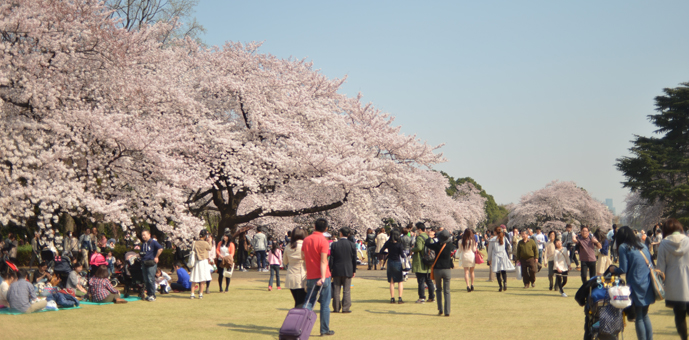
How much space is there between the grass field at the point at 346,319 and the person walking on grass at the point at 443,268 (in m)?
0.26

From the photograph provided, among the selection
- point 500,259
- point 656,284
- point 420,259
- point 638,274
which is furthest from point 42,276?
point 656,284

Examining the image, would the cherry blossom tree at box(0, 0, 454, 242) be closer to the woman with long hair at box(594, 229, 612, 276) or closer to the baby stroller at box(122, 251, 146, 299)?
the baby stroller at box(122, 251, 146, 299)

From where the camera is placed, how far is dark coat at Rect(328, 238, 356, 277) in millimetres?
10070

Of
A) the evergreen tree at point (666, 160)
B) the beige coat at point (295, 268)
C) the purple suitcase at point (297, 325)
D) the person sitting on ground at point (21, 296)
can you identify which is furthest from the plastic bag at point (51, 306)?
the evergreen tree at point (666, 160)

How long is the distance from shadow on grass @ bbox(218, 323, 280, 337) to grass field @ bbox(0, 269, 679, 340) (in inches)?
0.6

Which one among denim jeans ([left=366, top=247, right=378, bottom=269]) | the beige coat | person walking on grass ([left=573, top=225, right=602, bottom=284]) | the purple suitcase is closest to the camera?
the purple suitcase

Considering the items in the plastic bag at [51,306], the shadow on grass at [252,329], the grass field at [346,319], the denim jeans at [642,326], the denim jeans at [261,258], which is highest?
the denim jeans at [261,258]

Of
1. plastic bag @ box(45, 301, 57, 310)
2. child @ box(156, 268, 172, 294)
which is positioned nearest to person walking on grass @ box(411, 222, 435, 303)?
child @ box(156, 268, 172, 294)

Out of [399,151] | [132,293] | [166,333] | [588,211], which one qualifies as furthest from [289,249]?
[588,211]

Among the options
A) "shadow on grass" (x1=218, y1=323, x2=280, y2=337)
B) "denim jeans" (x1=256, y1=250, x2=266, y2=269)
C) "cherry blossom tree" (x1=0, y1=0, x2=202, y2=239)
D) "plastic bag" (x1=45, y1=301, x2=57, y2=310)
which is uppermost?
"cherry blossom tree" (x1=0, y1=0, x2=202, y2=239)

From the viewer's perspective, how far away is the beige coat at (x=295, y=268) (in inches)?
334

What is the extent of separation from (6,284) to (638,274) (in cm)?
1124

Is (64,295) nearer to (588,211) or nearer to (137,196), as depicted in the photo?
(137,196)

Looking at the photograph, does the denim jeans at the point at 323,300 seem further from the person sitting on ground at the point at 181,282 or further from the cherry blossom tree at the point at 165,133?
the cherry blossom tree at the point at 165,133
